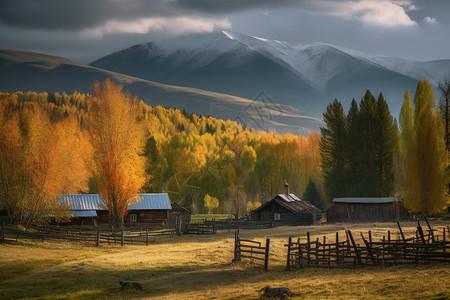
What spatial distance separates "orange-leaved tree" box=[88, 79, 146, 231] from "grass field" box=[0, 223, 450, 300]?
12221 mm

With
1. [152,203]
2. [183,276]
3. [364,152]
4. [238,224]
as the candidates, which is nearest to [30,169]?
[152,203]

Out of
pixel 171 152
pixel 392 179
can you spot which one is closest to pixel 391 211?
pixel 392 179

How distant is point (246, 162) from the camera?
341 ft

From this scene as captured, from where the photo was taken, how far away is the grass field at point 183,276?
21.3 metres

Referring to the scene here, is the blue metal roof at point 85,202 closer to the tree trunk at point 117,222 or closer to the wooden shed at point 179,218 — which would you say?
the tree trunk at point 117,222

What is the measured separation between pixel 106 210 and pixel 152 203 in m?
5.79

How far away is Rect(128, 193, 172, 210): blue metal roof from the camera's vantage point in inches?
2452

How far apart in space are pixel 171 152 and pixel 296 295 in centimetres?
8599

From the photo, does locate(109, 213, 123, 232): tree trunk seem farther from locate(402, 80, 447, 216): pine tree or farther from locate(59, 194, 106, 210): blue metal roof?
locate(402, 80, 447, 216): pine tree

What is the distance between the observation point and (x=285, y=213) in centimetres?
6625

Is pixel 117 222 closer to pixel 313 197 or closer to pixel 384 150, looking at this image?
pixel 313 197

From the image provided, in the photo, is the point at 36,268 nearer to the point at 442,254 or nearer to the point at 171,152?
the point at 442,254

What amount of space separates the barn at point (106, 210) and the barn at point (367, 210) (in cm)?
2163

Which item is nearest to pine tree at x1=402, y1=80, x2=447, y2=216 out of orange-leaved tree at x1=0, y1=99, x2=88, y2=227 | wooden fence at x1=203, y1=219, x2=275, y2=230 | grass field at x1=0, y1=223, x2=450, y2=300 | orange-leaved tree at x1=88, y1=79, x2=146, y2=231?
wooden fence at x1=203, y1=219, x2=275, y2=230
